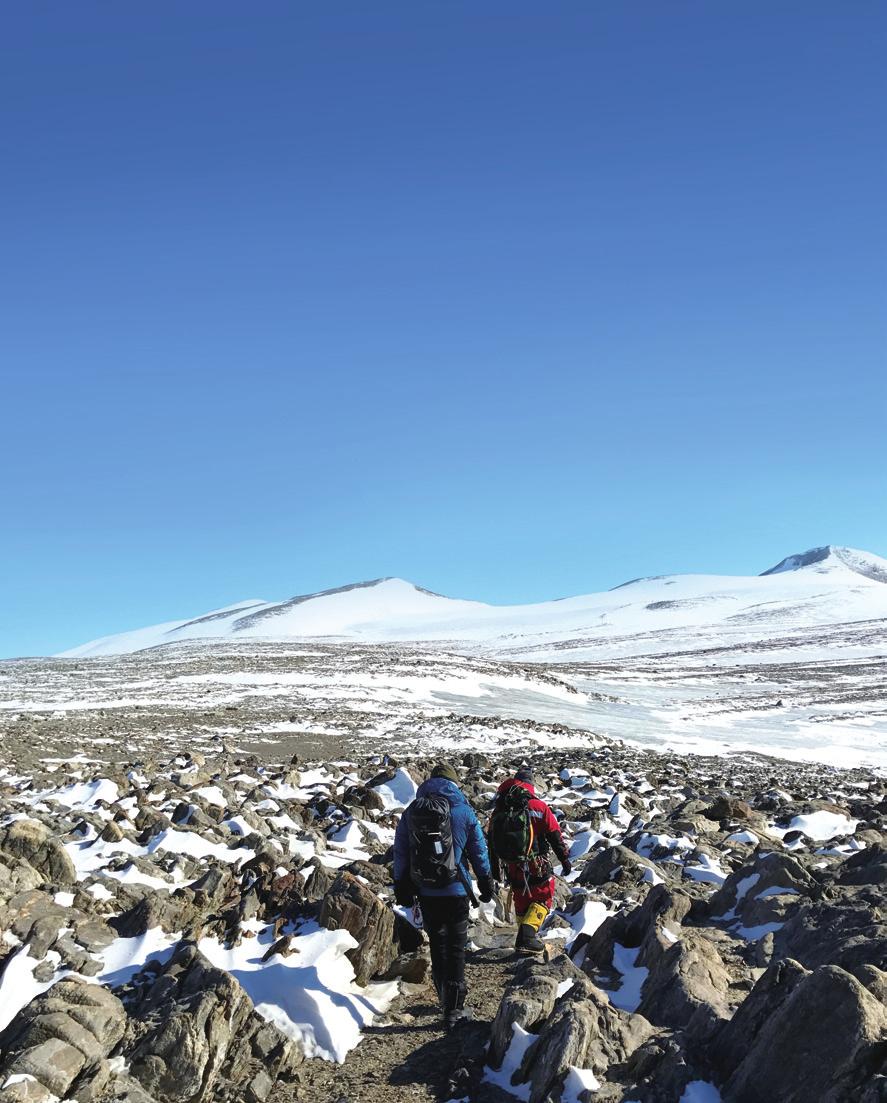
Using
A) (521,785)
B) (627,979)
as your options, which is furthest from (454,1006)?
(521,785)

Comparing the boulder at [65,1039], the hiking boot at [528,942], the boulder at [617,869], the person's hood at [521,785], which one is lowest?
the boulder at [617,869]

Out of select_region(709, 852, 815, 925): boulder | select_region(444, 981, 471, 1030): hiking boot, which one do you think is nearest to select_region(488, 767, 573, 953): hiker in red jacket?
select_region(444, 981, 471, 1030): hiking boot

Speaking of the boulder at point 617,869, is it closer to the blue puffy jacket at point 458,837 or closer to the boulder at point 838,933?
the boulder at point 838,933

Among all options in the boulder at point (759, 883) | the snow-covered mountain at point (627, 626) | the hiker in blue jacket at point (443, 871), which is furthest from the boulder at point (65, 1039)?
the snow-covered mountain at point (627, 626)

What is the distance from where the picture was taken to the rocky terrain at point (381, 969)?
5.09 metres

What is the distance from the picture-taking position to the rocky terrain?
509cm

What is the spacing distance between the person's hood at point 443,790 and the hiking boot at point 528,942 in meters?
2.08

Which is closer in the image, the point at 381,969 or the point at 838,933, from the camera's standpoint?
the point at 838,933

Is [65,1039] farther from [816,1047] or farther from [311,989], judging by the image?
[816,1047]

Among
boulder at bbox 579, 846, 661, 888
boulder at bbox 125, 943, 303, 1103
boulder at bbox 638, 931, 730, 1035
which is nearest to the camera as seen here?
boulder at bbox 125, 943, 303, 1103

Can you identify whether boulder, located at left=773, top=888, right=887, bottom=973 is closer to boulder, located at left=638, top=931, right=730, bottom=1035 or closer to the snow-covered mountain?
boulder, located at left=638, top=931, right=730, bottom=1035

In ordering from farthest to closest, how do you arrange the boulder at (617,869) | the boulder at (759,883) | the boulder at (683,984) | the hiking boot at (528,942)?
the boulder at (617,869)
the boulder at (759,883)
the hiking boot at (528,942)
the boulder at (683,984)

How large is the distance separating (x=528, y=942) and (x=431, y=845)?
7.37 ft

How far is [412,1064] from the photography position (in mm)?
6441
